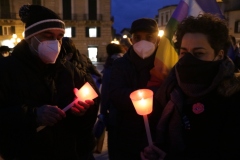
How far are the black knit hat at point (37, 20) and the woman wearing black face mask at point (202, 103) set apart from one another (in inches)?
39.9

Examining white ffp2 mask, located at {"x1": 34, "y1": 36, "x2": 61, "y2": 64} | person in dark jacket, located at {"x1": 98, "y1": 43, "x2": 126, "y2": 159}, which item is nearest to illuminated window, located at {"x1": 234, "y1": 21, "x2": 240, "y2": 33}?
person in dark jacket, located at {"x1": 98, "y1": 43, "x2": 126, "y2": 159}

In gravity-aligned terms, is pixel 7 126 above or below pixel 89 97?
→ below

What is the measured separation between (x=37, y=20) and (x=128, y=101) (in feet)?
3.21

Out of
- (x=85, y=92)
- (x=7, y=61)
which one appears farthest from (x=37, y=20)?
(x=85, y=92)

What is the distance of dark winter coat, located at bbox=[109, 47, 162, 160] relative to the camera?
242 centimetres

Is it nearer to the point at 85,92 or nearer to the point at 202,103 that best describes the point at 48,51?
the point at 85,92

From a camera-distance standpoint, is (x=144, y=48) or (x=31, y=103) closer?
(x=31, y=103)

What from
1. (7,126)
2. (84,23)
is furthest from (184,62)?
(84,23)

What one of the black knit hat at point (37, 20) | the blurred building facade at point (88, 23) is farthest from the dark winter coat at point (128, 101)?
the blurred building facade at point (88, 23)

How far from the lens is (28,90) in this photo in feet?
6.19

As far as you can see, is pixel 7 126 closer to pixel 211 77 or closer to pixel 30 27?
pixel 30 27

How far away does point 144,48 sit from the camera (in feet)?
8.51

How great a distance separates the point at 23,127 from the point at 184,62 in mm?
1100

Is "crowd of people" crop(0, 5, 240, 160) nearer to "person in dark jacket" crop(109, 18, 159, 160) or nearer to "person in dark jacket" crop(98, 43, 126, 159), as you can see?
"person in dark jacket" crop(109, 18, 159, 160)
